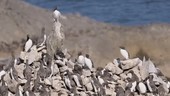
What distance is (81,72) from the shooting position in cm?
2456

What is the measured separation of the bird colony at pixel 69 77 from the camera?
76.9 feet

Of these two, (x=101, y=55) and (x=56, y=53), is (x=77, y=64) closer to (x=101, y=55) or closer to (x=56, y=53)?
(x=56, y=53)

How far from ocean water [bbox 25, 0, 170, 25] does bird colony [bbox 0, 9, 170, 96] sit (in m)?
20.5

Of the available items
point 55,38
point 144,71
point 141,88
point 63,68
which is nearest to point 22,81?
point 63,68

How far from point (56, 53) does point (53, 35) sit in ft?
2.57

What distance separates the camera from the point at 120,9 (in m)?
50.0

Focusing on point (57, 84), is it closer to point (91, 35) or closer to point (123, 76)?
point (123, 76)

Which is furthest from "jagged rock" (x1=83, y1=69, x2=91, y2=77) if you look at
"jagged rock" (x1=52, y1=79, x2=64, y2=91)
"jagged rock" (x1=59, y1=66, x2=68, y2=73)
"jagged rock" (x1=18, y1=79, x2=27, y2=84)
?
"jagged rock" (x1=18, y1=79, x2=27, y2=84)

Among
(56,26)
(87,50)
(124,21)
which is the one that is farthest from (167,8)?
(56,26)

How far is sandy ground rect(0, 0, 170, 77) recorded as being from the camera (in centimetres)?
3362

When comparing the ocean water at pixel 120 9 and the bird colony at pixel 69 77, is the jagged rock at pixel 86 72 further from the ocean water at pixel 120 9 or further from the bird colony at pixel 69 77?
the ocean water at pixel 120 9

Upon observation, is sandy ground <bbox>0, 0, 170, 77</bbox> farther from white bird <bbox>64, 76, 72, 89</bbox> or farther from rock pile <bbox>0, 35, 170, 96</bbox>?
white bird <bbox>64, 76, 72, 89</bbox>

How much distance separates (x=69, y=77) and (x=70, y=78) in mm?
52

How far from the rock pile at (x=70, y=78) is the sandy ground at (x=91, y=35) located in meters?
5.65
